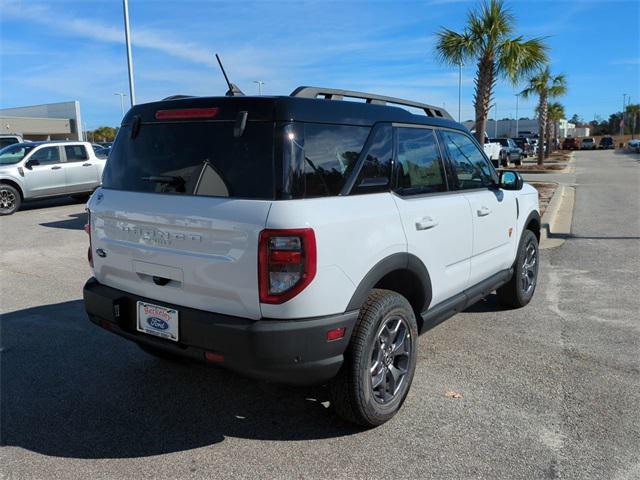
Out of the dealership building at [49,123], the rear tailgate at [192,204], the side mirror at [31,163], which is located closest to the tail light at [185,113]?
the rear tailgate at [192,204]

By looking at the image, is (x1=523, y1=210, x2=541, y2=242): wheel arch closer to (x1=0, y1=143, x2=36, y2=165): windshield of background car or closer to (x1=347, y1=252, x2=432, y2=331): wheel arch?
(x1=347, y1=252, x2=432, y2=331): wheel arch

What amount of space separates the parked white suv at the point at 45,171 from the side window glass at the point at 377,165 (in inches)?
494

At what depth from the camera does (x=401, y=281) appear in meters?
3.48

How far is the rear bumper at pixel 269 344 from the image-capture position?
8.80 feet

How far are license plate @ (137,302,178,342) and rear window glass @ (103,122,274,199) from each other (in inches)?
26.4

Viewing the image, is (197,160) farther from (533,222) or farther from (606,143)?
(606,143)

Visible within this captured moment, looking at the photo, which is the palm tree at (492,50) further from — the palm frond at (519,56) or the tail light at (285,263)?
the tail light at (285,263)

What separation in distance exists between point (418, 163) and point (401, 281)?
82 cm

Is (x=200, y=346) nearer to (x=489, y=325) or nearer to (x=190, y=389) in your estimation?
(x=190, y=389)

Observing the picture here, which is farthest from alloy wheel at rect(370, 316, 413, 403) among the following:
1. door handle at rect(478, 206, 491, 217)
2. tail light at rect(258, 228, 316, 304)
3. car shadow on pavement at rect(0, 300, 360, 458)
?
door handle at rect(478, 206, 491, 217)

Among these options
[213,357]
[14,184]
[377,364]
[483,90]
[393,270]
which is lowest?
[377,364]

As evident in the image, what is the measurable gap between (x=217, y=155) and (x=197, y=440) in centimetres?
162

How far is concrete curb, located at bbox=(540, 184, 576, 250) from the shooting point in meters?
9.04

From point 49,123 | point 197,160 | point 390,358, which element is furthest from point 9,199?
→ point 49,123
